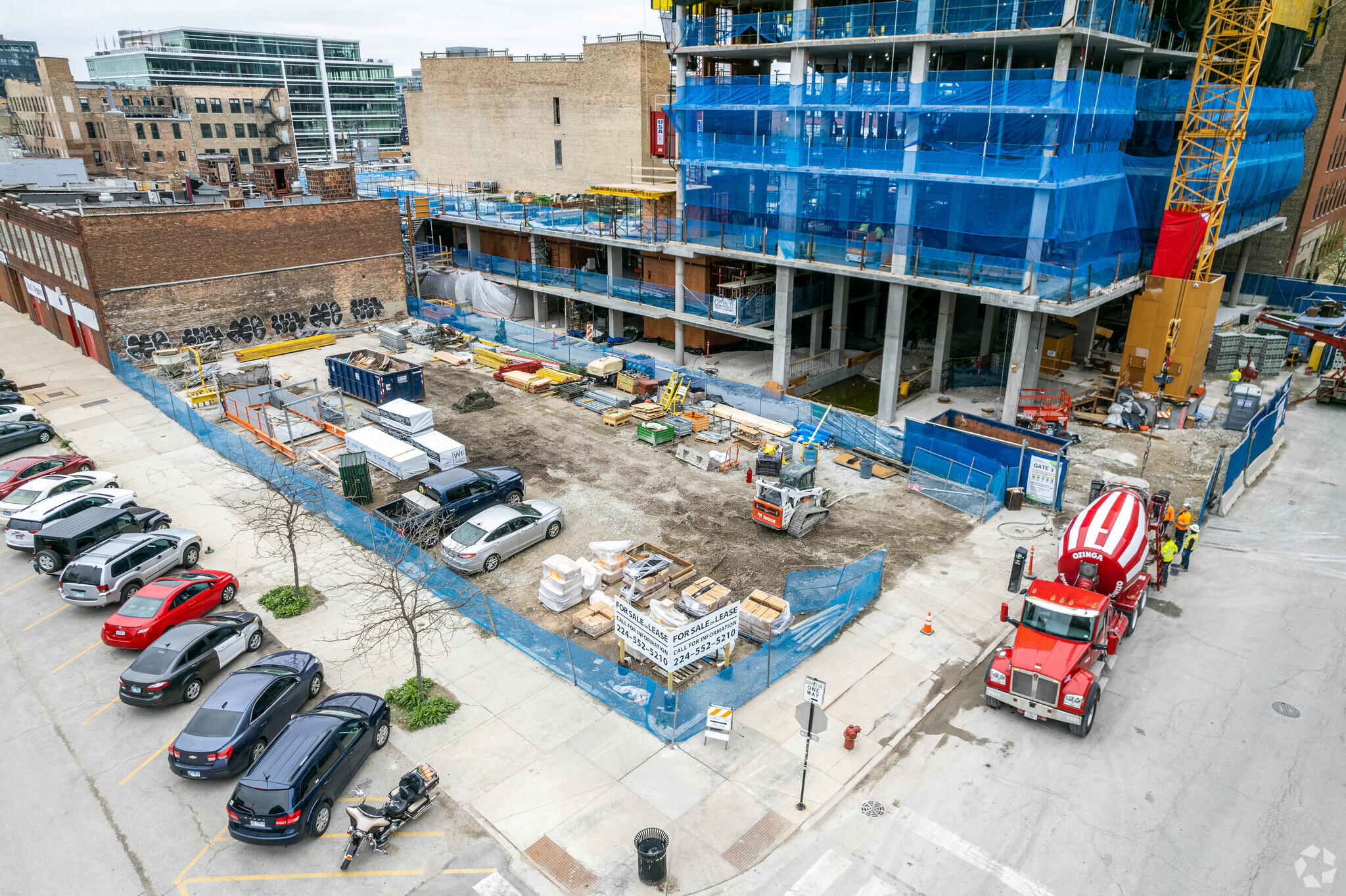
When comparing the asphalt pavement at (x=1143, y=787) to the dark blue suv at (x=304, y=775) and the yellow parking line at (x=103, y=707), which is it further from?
the yellow parking line at (x=103, y=707)

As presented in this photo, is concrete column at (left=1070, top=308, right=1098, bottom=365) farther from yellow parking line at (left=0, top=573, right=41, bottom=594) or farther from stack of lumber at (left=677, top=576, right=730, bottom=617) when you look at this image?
yellow parking line at (left=0, top=573, right=41, bottom=594)

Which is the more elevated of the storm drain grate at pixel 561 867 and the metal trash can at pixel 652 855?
the metal trash can at pixel 652 855

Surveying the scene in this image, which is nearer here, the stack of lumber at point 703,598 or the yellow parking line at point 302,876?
the yellow parking line at point 302,876

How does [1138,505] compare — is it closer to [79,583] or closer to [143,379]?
[79,583]

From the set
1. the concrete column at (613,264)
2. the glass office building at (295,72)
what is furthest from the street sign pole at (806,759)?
the glass office building at (295,72)

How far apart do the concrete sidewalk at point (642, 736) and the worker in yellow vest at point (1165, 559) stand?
3131mm

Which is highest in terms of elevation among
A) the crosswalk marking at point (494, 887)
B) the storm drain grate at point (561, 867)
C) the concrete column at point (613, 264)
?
the concrete column at point (613, 264)

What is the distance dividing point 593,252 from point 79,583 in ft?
114

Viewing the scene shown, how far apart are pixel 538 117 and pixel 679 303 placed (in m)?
26.9

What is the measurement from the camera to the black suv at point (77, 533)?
2122cm

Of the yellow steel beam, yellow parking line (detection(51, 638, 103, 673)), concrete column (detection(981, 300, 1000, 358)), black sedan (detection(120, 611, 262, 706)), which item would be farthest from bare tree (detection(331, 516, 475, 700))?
the yellow steel beam

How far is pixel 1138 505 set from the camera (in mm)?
19312

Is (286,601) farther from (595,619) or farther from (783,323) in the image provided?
(783,323)

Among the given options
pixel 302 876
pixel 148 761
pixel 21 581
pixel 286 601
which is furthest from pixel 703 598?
pixel 21 581
